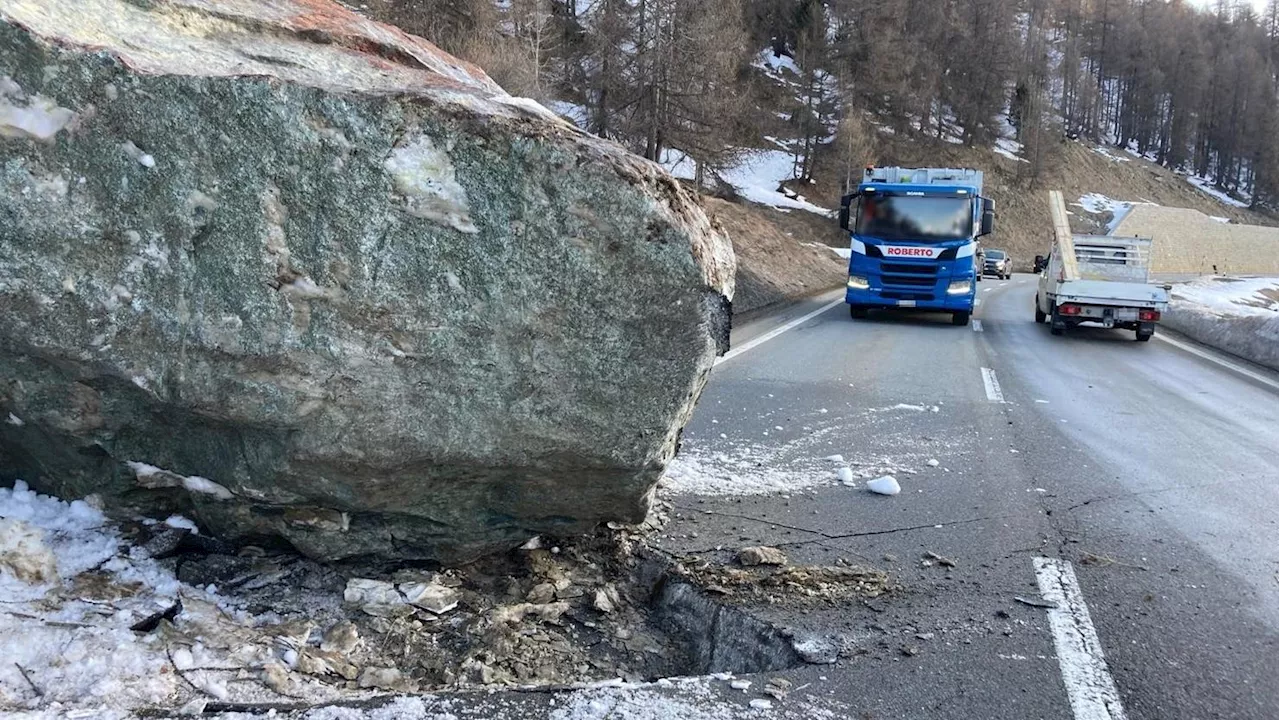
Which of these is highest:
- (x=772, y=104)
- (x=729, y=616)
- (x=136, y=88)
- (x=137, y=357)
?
(x=772, y=104)

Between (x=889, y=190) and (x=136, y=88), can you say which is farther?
(x=889, y=190)

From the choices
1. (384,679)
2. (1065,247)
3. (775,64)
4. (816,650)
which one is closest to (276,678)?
(384,679)

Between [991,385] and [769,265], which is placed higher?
[769,265]

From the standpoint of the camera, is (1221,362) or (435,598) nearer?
(435,598)

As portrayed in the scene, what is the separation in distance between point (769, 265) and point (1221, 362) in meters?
12.2

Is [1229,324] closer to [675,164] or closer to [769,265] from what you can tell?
[769,265]

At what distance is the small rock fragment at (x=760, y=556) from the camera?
13.9 feet

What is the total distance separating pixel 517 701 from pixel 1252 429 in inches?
328

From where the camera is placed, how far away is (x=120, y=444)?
357 centimetres

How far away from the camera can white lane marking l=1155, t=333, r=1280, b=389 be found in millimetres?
11797

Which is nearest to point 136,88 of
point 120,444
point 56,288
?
point 56,288

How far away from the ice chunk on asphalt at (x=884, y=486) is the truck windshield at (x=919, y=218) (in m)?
12.1

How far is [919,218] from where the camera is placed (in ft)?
55.1

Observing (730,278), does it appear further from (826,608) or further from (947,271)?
(947,271)
